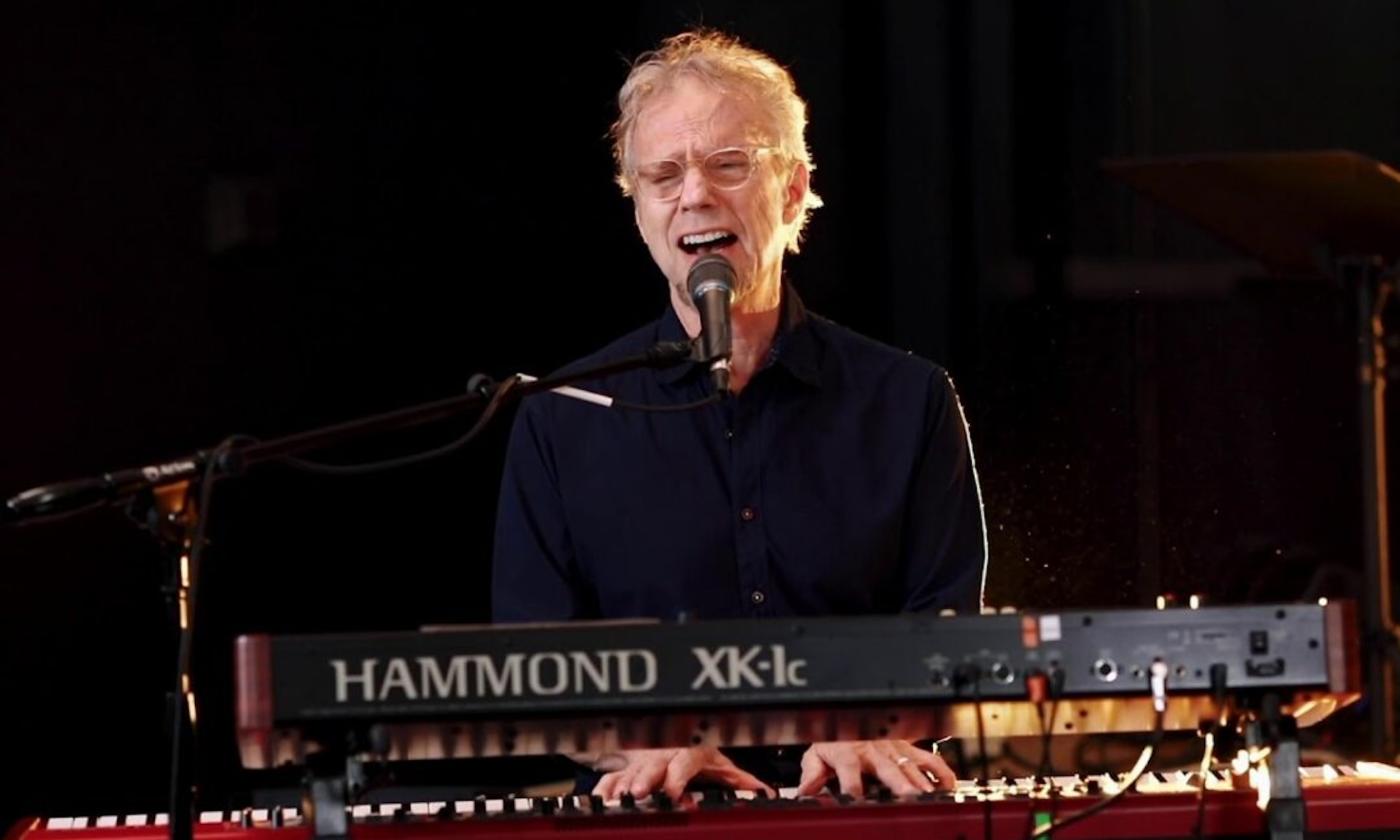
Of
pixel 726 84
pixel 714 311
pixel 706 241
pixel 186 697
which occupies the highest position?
pixel 726 84

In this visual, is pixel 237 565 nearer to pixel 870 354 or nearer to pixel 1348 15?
pixel 870 354

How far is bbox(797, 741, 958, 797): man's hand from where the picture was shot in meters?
3.19

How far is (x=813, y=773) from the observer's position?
326 centimetres

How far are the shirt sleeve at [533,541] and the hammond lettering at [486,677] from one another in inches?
40.8

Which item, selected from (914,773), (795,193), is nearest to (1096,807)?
(914,773)

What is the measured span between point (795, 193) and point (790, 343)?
0.28 m

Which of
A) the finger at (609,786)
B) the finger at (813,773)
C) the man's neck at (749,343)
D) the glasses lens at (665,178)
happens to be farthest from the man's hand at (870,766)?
the glasses lens at (665,178)

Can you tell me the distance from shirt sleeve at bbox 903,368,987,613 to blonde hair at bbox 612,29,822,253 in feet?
1.45

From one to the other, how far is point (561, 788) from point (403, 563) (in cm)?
59

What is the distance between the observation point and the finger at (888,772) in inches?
125

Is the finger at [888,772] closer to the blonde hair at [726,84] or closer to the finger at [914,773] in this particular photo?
the finger at [914,773]

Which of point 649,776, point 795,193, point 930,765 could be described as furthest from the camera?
point 795,193

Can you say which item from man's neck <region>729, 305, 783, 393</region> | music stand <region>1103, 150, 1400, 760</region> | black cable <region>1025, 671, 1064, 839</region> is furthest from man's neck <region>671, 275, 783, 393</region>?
black cable <region>1025, 671, 1064, 839</region>

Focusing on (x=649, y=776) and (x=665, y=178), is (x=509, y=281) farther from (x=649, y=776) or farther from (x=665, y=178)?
(x=649, y=776)
